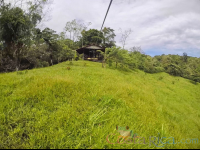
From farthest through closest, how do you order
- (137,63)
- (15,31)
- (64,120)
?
(137,63) → (15,31) → (64,120)

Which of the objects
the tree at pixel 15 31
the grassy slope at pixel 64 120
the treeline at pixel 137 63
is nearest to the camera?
the grassy slope at pixel 64 120

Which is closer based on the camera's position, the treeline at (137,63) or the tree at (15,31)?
the tree at (15,31)

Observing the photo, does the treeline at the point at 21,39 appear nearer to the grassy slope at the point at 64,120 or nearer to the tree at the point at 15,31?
the tree at the point at 15,31

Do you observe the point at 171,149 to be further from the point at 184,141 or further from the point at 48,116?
the point at 48,116

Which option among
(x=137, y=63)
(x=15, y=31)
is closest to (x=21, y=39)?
(x=15, y=31)

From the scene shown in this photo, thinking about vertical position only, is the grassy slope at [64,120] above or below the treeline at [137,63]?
below

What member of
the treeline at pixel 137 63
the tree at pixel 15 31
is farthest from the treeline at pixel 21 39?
the treeline at pixel 137 63

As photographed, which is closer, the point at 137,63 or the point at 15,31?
the point at 15,31

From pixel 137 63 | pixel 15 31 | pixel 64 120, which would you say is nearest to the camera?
pixel 64 120

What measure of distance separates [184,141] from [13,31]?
805 inches

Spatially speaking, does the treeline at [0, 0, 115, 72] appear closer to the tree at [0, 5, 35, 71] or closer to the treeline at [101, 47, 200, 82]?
the tree at [0, 5, 35, 71]

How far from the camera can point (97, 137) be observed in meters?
2.31

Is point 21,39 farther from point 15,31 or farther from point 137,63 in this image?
point 137,63

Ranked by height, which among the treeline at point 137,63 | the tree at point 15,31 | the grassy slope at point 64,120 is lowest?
the grassy slope at point 64,120
